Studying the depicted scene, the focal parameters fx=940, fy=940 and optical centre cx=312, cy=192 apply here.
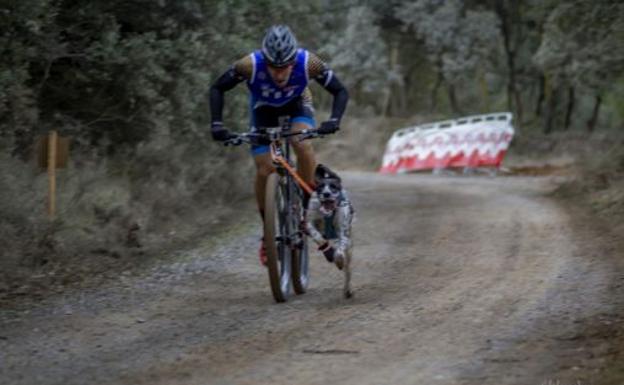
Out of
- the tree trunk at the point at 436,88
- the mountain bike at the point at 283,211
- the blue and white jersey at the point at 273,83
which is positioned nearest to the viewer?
the mountain bike at the point at 283,211

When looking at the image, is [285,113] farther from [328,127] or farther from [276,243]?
[276,243]

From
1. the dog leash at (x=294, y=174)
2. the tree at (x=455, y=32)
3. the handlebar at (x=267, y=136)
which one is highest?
the tree at (x=455, y=32)

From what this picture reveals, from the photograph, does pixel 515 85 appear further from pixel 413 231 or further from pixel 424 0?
pixel 413 231

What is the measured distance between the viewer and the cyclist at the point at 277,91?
24.3 feet

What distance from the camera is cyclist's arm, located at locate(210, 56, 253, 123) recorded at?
25.1 feet

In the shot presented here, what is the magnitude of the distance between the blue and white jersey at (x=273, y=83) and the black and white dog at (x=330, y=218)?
0.67 m

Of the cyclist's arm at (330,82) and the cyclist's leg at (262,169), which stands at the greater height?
the cyclist's arm at (330,82)

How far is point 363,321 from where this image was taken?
6.67m

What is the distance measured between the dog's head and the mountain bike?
0.14 metres

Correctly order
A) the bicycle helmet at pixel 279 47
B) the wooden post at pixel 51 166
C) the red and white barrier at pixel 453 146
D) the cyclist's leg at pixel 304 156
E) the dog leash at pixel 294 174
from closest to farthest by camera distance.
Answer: the bicycle helmet at pixel 279 47
the dog leash at pixel 294 174
the cyclist's leg at pixel 304 156
the wooden post at pixel 51 166
the red and white barrier at pixel 453 146

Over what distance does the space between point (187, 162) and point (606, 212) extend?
6172mm

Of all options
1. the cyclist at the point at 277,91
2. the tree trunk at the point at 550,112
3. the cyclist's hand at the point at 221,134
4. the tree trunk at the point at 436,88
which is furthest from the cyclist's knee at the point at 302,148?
the tree trunk at the point at 436,88

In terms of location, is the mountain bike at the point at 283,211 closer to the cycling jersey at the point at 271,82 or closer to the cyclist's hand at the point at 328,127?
the cyclist's hand at the point at 328,127

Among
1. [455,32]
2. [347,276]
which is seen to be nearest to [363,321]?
[347,276]
